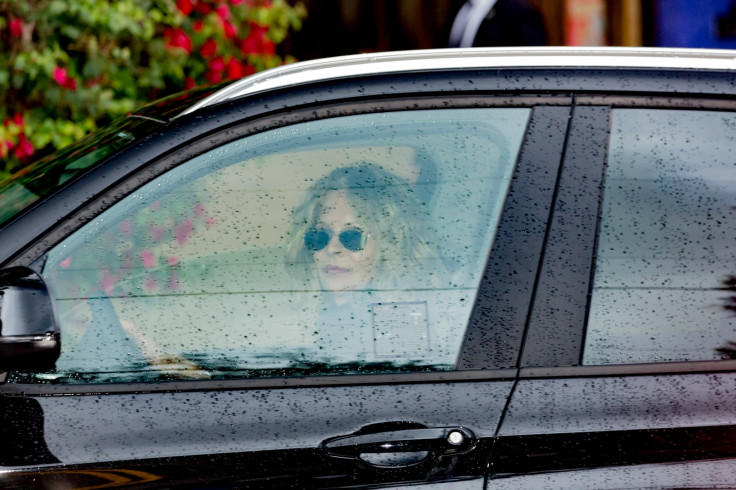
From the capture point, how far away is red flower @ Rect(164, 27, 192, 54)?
187 inches

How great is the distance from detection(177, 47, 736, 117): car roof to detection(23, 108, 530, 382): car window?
0.12 m

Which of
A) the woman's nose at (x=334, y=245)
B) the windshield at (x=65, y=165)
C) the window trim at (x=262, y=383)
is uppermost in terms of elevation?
the windshield at (x=65, y=165)

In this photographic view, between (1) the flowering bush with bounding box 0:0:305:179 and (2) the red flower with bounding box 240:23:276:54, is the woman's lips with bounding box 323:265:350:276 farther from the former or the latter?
(2) the red flower with bounding box 240:23:276:54

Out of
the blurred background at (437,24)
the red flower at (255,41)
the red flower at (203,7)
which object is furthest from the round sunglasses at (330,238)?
the blurred background at (437,24)

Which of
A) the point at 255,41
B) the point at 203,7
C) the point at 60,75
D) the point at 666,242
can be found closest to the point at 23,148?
the point at 60,75

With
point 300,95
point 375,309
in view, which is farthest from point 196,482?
point 300,95

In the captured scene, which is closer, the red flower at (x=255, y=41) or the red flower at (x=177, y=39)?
the red flower at (x=177, y=39)

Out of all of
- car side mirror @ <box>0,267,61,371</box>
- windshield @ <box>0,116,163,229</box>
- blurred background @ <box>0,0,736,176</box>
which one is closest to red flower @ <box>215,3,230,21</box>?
blurred background @ <box>0,0,736,176</box>

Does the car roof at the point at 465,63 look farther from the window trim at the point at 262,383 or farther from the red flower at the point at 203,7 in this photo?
the red flower at the point at 203,7

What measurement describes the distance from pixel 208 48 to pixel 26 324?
356cm

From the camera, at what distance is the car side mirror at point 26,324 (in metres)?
1.63

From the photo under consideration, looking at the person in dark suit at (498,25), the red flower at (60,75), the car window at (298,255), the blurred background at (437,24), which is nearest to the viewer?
the car window at (298,255)

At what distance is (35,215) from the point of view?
178 cm

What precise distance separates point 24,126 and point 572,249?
3.31m
